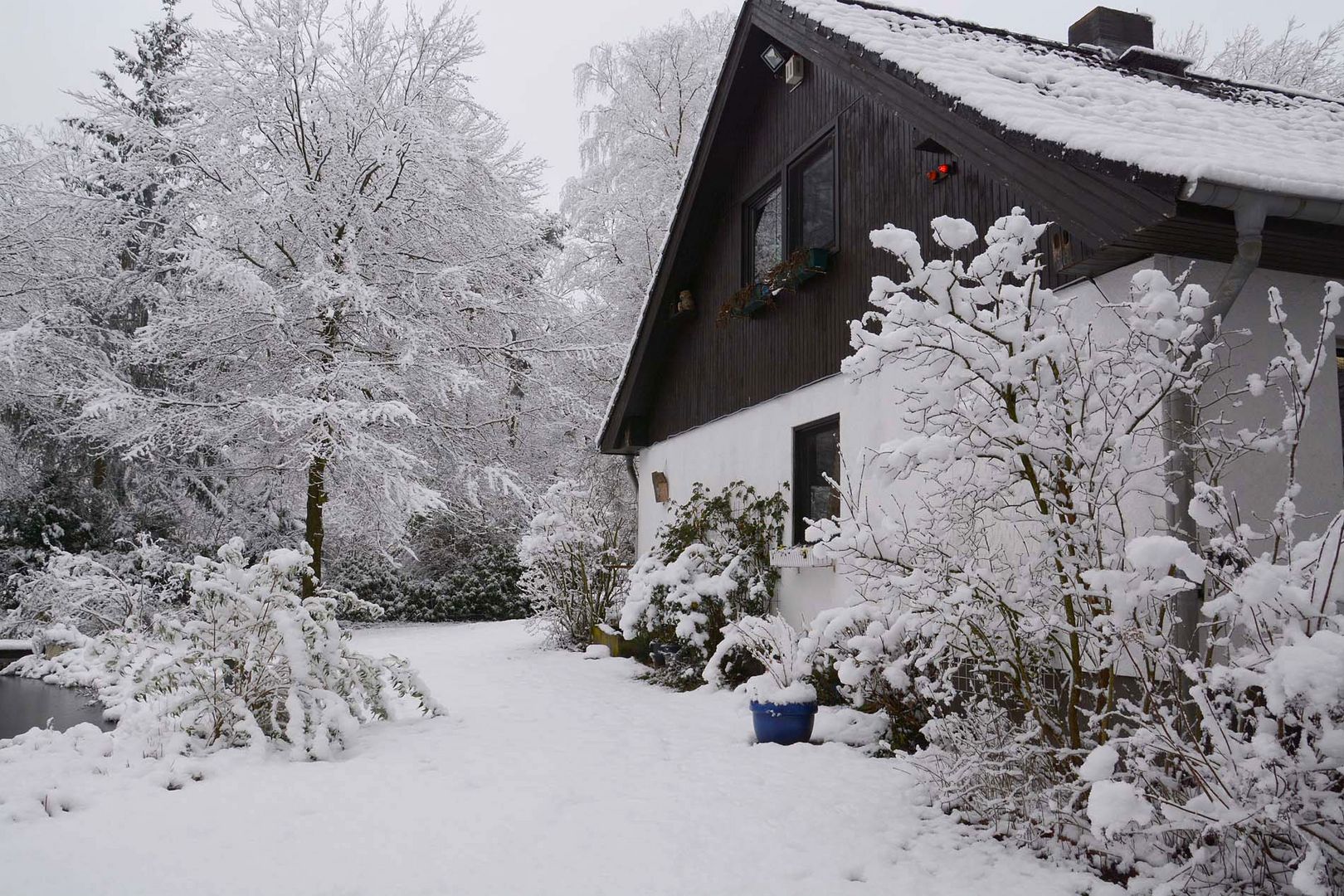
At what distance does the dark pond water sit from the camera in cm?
644

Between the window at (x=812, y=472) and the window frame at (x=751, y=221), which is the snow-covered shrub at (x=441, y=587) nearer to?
the window frame at (x=751, y=221)

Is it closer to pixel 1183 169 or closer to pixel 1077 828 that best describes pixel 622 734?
pixel 1077 828

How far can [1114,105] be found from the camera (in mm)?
5090

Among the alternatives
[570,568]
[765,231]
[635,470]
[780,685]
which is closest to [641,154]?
[635,470]

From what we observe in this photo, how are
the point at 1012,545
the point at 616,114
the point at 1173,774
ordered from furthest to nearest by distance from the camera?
the point at 616,114
the point at 1012,545
the point at 1173,774

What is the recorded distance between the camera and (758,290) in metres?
7.98

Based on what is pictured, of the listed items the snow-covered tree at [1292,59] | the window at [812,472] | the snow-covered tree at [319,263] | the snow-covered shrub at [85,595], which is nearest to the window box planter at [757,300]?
the window at [812,472]

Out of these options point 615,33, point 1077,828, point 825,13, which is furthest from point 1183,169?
point 615,33

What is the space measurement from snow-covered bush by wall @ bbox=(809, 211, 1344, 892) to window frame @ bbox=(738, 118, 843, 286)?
148 inches

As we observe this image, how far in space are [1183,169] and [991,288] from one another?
1047mm

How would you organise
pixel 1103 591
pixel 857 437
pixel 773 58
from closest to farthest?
pixel 1103 591
pixel 857 437
pixel 773 58

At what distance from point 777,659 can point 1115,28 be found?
21.3 ft

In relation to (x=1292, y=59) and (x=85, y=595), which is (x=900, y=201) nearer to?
(x=85, y=595)

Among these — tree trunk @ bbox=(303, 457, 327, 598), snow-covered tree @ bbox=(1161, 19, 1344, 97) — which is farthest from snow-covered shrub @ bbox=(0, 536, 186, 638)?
snow-covered tree @ bbox=(1161, 19, 1344, 97)
